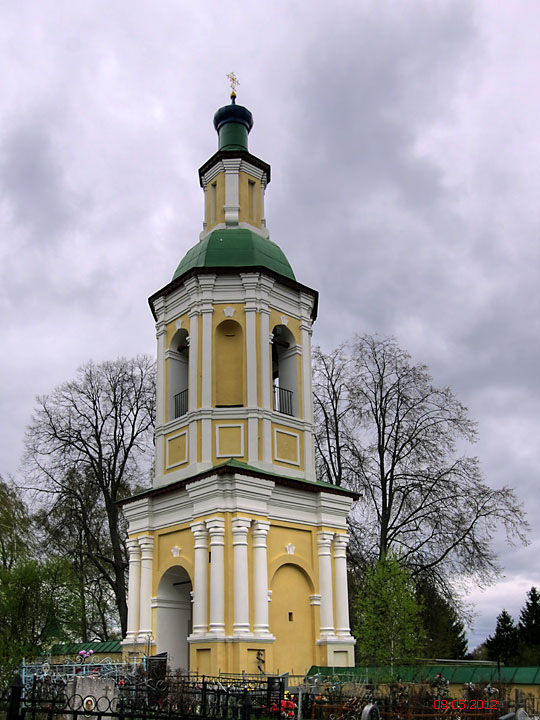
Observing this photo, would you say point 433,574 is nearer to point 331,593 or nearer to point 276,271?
point 331,593

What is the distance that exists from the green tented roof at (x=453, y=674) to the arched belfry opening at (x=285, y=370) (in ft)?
20.7

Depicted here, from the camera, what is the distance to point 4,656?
53.4 ft

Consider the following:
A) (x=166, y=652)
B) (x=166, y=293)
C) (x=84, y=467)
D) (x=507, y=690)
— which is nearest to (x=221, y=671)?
(x=166, y=652)

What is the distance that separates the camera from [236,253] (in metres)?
18.5

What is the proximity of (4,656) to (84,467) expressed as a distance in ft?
35.8

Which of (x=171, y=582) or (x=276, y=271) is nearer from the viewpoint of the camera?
(x=171, y=582)

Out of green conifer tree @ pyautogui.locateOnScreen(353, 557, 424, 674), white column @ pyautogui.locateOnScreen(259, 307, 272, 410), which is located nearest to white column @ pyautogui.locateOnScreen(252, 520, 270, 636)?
white column @ pyautogui.locateOnScreen(259, 307, 272, 410)

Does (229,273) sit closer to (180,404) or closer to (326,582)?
(180,404)

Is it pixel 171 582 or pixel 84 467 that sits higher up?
pixel 84 467

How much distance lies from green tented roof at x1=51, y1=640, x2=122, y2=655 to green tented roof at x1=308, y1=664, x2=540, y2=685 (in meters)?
7.18

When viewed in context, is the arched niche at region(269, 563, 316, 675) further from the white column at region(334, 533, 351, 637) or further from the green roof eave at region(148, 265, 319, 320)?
the green roof eave at region(148, 265, 319, 320)

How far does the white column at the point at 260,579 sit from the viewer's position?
1477 centimetres

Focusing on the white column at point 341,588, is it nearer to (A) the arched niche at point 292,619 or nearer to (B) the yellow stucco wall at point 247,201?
(A) the arched niche at point 292,619
